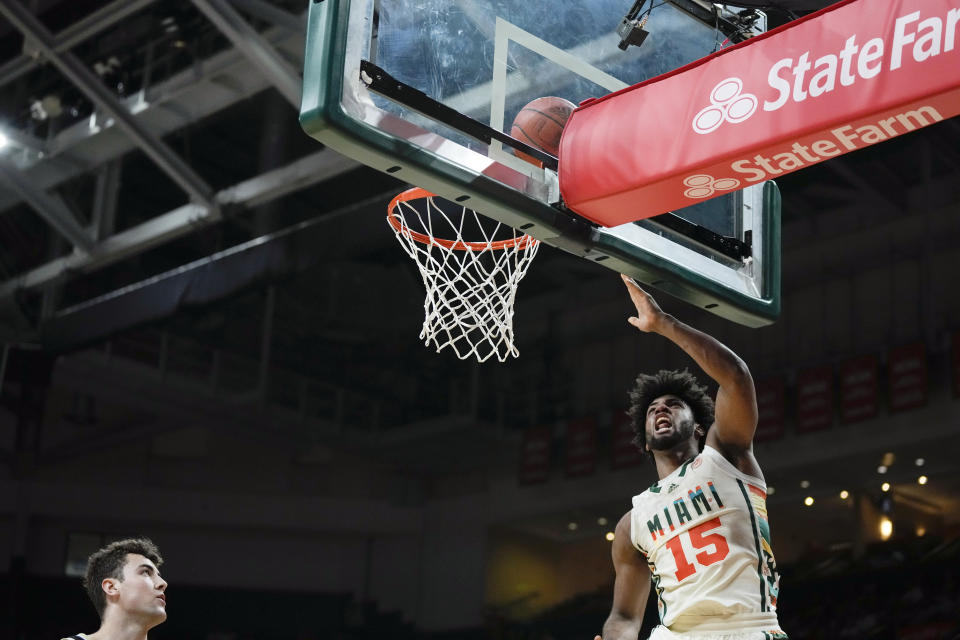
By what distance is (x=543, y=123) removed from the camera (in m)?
4.16

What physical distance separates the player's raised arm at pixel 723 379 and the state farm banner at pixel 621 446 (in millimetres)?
11658

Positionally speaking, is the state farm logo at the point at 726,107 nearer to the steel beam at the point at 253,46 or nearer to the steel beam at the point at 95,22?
the steel beam at the point at 253,46

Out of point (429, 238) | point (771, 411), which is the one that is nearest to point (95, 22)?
point (429, 238)

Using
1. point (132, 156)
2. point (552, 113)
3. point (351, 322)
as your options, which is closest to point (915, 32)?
point (552, 113)

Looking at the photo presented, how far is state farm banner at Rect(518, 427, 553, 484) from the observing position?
54.9ft

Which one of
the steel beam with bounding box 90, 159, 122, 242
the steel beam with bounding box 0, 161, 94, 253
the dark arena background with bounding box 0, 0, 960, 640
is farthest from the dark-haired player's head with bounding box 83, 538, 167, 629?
the steel beam with bounding box 90, 159, 122, 242

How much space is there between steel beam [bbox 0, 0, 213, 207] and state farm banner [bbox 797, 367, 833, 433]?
24.6ft

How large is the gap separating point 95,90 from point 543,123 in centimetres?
A: 635

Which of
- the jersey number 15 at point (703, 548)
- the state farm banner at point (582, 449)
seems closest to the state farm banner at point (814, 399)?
the state farm banner at point (582, 449)

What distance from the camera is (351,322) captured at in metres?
18.4

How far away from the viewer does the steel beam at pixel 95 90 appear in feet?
30.5

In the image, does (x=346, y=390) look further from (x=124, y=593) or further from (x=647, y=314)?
(x=647, y=314)

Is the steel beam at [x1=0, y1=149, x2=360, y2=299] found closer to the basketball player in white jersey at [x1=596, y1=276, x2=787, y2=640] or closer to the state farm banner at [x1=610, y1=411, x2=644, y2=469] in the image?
the basketball player in white jersey at [x1=596, y1=276, x2=787, y2=640]

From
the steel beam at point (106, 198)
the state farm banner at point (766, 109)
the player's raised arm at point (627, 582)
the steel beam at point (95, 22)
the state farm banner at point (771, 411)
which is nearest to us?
the state farm banner at point (766, 109)
